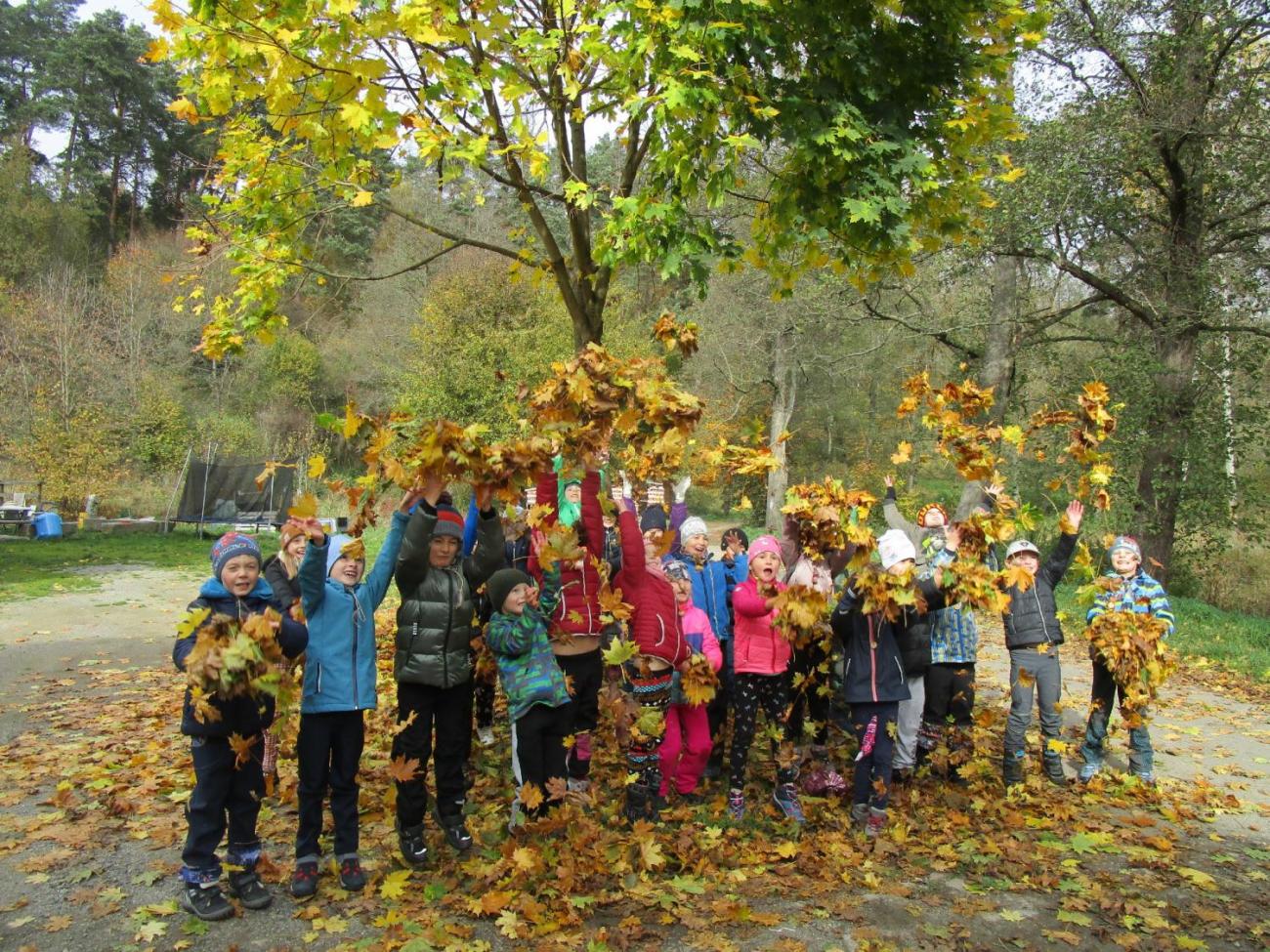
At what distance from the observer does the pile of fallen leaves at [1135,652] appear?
611 cm

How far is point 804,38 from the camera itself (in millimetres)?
5473

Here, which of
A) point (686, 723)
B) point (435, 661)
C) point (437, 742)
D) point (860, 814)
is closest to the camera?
point (435, 661)

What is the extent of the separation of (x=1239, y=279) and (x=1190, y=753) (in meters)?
11.0

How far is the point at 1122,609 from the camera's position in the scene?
6.30 m

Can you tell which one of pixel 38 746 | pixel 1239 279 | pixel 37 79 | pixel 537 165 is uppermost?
pixel 37 79

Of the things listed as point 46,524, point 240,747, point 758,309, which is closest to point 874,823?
point 240,747

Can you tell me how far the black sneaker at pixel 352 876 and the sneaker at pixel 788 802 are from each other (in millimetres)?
2527

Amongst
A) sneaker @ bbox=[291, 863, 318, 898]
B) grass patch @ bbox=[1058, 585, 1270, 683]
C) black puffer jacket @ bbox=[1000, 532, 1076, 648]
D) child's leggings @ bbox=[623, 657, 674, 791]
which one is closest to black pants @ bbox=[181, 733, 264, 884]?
sneaker @ bbox=[291, 863, 318, 898]

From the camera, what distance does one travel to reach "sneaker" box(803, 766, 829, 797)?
19.3ft

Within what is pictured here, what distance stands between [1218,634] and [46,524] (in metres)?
23.5

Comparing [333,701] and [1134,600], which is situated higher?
[1134,600]

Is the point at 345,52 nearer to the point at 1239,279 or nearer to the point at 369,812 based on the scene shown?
the point at 369,812

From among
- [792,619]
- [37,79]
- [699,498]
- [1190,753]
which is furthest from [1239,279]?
[37,79]

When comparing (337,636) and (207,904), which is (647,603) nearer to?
(337,636)
